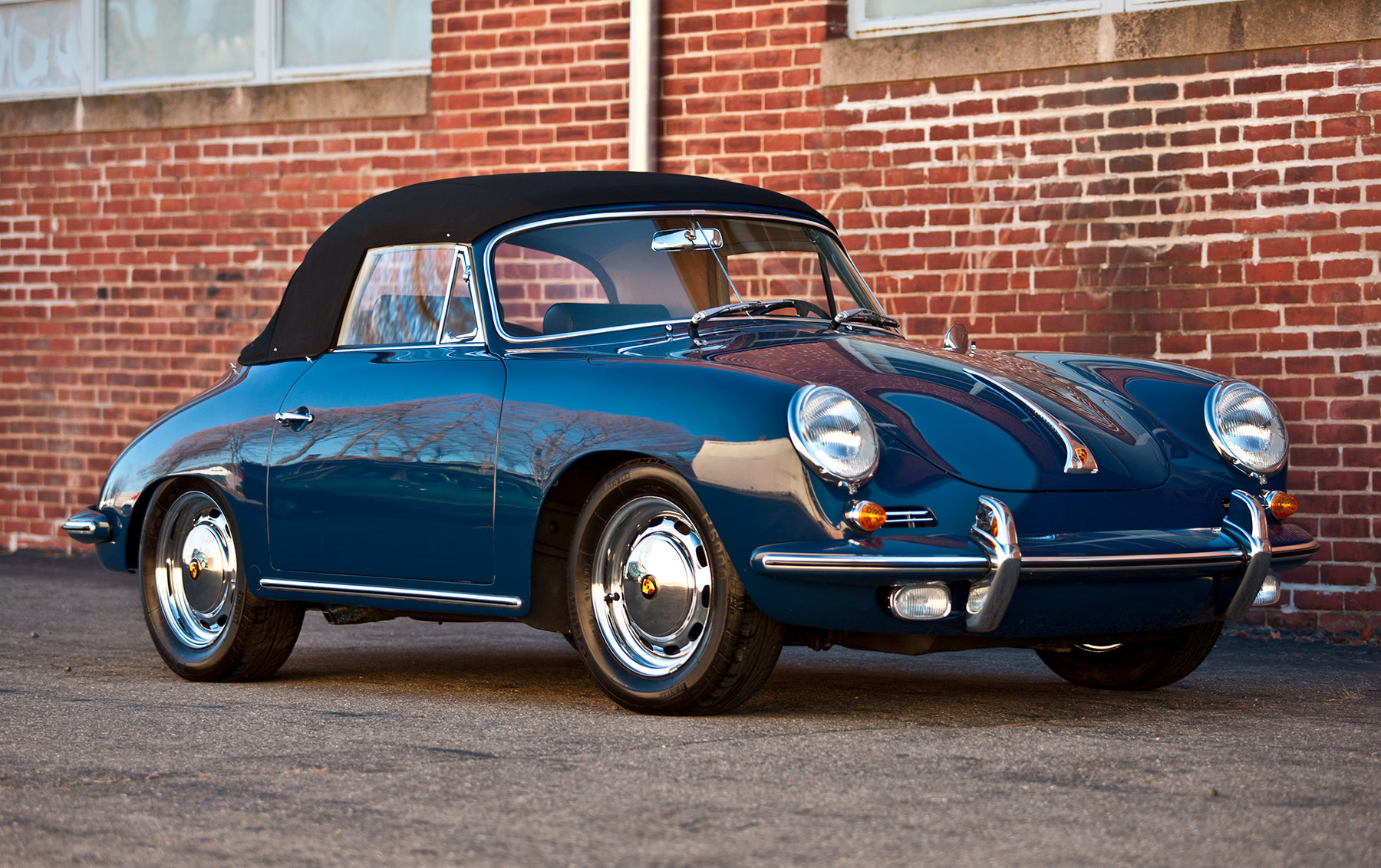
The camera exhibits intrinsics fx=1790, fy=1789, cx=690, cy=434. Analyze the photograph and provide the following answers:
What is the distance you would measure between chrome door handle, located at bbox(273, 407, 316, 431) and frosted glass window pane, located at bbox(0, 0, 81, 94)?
22.5 feet

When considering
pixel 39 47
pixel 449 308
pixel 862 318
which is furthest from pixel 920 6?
pixel 39 47

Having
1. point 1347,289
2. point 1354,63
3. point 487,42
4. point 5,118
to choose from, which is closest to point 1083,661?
point 1347,289

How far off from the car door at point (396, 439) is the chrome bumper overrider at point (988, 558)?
115 centimetres

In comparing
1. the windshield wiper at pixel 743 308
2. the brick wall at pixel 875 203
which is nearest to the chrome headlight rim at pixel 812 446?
the windshield wiper at pixel 743 308

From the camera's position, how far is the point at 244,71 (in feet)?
37.3

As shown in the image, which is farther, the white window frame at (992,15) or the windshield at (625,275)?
the white window frame at (992,15)

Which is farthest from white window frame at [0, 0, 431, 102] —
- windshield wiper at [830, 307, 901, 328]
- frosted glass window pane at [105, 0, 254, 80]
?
windshield wiper at [830, 307, 901, 328]

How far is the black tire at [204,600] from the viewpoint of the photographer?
618 centimetres

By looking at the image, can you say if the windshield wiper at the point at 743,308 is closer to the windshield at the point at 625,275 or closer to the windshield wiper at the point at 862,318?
the windshield at the point at 625,275

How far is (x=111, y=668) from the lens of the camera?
6582 millimetres

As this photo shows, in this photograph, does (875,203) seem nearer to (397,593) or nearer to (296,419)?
(296,419)

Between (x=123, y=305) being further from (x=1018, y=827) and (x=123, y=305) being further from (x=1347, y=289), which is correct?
(x=1018, y=827)

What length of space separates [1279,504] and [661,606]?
188 centimetres

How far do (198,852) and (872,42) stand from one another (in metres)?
6.65
